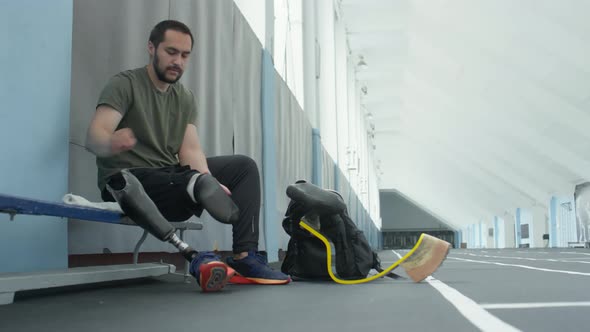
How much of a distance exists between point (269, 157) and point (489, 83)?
33.5ft

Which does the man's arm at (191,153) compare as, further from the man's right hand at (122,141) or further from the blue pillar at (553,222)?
the blue pillar at (553,222)

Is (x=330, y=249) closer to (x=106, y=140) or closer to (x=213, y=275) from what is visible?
(x=213, y=275)

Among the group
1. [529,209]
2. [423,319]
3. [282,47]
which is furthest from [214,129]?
[529,209]

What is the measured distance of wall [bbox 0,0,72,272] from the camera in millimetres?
2102

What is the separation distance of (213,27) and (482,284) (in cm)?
247

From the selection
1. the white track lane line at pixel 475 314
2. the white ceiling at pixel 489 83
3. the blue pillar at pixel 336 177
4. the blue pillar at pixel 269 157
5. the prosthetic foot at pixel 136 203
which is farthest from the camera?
the blue pillar at pixel 336 177

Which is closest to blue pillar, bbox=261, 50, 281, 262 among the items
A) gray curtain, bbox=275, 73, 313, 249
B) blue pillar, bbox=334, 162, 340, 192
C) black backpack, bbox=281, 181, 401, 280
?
gray curtain, bbox=275, 73, 313, 249

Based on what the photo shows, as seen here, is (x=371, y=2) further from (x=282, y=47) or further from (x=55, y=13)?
(x=55, y=13)

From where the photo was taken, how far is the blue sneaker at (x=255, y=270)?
252 centimetres

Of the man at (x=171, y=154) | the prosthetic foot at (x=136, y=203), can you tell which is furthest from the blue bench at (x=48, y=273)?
the man at (x=171, y=154)

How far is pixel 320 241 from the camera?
2949mm

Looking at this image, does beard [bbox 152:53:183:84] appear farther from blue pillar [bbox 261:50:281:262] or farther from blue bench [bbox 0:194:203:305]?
blue pillar [bbox 261:50:281:262]

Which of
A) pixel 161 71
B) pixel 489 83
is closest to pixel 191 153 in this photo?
pixel 161 71

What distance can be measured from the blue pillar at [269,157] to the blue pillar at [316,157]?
3442 mm
